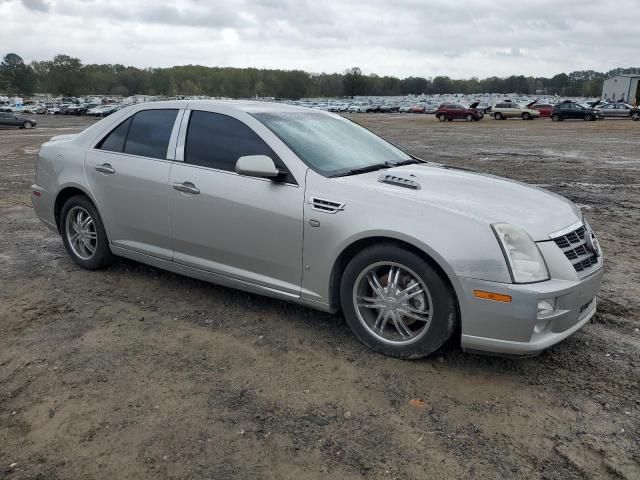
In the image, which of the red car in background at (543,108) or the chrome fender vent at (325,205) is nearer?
the chrome fender vent at (325,205)

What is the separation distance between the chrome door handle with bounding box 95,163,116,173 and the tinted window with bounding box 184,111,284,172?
2.86ft

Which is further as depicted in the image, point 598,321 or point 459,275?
point 598,321

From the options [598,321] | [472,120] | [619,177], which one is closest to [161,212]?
[598,321]

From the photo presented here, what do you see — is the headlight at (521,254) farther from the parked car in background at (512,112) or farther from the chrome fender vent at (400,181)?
the parked car in background at (512,112)

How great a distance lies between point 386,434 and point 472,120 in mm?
44631

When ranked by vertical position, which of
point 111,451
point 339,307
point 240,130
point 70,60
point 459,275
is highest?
point 70,60

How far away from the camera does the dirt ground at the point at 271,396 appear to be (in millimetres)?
2602

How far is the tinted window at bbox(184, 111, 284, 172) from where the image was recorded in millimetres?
4113

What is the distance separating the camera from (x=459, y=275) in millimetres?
3199

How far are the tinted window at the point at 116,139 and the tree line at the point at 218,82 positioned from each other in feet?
441

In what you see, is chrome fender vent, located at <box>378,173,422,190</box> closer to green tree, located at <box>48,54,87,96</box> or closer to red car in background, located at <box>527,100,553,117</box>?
red car in background, located at <box>527,100,553,117</box>

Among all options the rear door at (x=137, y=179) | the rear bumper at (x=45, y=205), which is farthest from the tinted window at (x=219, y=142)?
the rear bumper at (x=45, y=205)

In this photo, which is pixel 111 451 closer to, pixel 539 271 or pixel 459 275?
pixel 459 275

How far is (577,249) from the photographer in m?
3.46
